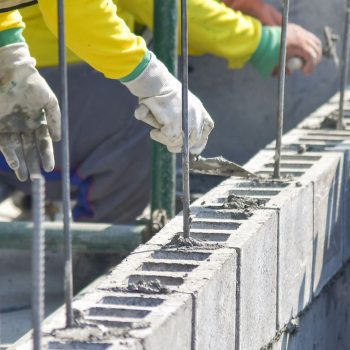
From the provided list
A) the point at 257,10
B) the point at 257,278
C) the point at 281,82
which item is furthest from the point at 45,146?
the point at 257,10

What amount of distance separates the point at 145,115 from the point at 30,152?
41 cm

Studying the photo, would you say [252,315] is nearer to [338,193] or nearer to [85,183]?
[338,193]

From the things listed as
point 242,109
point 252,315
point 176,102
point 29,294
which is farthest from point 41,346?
point 242,109

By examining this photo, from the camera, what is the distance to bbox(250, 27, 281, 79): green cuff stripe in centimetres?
620

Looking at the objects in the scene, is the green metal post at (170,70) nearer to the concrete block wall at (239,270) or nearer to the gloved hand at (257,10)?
the concrete block wall at (239,270)

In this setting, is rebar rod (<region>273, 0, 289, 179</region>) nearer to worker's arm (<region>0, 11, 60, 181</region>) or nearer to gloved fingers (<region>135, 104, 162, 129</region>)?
gloved fingers (<region>135, 104, 162, 129</region>)

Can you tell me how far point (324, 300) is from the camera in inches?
202

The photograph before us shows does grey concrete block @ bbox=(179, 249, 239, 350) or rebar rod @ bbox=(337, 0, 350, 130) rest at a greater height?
rebar rod @ bbox=(337, 0, 350, 130)

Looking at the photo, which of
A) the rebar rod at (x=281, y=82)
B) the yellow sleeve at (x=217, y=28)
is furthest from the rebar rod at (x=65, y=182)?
the yellow sleeve at (x=217, y=28)

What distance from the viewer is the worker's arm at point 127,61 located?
3971 mm

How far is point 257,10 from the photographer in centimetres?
644

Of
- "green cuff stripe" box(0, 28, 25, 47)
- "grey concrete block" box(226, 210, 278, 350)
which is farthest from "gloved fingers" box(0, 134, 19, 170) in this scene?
"grey concrete block" box(226, 210, 278, 350)

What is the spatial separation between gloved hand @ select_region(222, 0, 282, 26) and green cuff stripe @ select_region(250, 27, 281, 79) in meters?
0.16

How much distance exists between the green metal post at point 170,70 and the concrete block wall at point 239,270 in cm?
46
